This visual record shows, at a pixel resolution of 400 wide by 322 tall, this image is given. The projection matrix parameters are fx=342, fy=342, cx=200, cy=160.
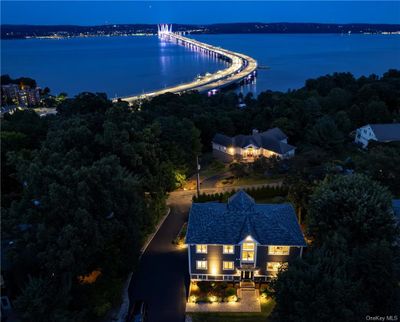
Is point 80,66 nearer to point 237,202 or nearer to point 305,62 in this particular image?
point 305,62

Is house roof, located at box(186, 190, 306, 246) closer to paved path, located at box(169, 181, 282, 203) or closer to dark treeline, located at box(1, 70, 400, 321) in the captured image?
dark treeline, located at box(1, 70, 400, 321)

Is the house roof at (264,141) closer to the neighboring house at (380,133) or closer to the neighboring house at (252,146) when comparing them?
the neighboring house at (252,146)

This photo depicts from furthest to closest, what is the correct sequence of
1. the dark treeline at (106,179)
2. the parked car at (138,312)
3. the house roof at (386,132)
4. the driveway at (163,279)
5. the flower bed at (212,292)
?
the house roof at (386,132), the flower bed at (212,292), the driveway at (163,279), the parked car at (138,312), the dark treeline at (106,179)

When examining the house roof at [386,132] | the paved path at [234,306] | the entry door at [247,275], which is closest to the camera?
the paved path at [234,306]

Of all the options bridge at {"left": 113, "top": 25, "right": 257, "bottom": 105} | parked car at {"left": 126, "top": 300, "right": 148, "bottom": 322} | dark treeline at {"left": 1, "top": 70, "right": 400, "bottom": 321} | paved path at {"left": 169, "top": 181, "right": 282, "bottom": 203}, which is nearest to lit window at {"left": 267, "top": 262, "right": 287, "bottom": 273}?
dark treeline at {"left": 1, "top": 70, "right": 400, "bottom": 321}

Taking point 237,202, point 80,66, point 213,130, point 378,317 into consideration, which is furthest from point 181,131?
point 80,66

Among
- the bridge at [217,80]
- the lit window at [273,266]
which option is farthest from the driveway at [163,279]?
the bridge at [217,80]
